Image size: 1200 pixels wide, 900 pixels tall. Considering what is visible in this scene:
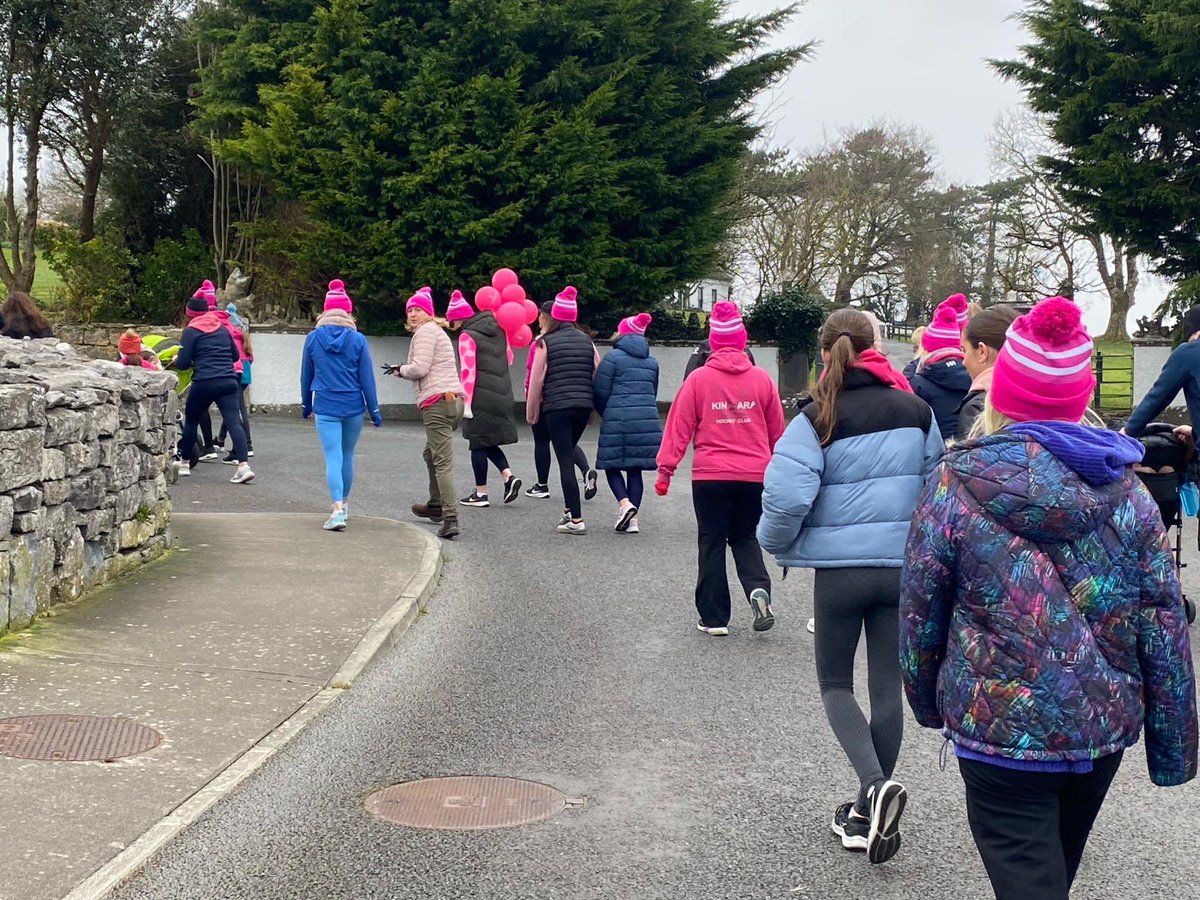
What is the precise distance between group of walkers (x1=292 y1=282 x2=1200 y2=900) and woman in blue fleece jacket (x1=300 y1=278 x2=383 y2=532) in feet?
12.6

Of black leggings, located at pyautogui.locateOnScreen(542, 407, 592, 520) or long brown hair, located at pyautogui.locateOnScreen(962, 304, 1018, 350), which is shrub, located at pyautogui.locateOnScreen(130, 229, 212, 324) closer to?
black leggings, located at pyautogui.locateOnScreen(542, 407, 592, 520)

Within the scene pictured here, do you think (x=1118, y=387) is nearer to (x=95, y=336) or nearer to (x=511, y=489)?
(x=511, y=489)

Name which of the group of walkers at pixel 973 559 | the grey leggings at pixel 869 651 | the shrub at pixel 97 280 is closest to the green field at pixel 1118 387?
the shrub at pixel 97 280

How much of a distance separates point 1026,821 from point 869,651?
1.78 m

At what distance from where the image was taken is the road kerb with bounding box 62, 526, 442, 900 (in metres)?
4.12

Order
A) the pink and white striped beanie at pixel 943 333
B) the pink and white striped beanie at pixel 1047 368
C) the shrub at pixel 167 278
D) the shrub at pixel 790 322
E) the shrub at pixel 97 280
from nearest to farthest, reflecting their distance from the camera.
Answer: the pink and white striped beanie at pixel 1047 368
the pink and white striped beanie at pixel 943 333
the shrub at pixel 97 280
the shrub at pixel 167 278
the shrub at pixel 790 322

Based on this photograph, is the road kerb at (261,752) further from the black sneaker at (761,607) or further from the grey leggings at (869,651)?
the grey leggings at (869,651)

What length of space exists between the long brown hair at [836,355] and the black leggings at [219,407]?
34.4ft

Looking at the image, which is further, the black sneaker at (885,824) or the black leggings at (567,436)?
the black leggings at (567,436)

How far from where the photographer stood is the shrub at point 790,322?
29083mm

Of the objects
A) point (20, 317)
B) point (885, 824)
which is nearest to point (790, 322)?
point (20, 317)

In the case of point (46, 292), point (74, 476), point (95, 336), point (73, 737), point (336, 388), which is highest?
point (46, 292)

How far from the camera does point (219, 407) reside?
47.8 feet

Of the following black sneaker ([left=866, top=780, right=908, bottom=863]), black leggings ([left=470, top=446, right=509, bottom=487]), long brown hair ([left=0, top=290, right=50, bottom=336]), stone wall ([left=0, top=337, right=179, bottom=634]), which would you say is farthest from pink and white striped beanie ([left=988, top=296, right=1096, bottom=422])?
long brown hair ([left=0, top=290, right=50, bottom=336])
